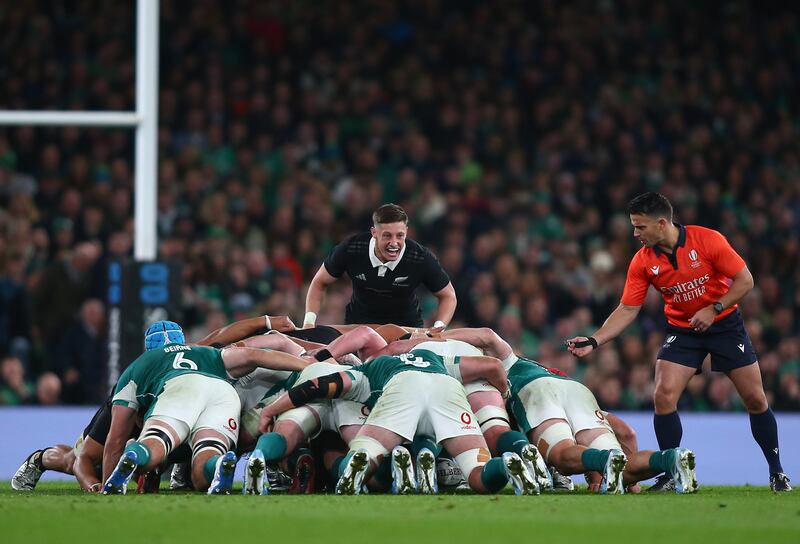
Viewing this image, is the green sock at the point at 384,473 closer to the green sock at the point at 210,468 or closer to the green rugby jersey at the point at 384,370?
the green rugby jersey at the point at 384,370

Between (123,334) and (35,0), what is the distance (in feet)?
23.1

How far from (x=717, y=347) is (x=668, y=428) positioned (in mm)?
571

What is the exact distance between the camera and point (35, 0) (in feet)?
51.0

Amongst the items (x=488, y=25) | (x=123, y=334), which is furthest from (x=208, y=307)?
(x=488, y=25)

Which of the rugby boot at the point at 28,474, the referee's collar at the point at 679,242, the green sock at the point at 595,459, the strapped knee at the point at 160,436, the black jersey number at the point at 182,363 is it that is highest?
the referee's collar at the point at 679,242

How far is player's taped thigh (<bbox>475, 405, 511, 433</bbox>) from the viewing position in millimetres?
7355

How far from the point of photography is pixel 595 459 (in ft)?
22.7

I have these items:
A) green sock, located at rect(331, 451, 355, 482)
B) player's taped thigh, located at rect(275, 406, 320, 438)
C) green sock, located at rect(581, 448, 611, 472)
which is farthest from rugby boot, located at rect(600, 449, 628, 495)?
player's taped thigh, located at rect(275, 406, 320, 438)

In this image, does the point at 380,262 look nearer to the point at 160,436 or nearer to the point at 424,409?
the point at 424,409

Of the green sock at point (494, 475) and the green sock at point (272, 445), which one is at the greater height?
the green sock at point (272, 445)

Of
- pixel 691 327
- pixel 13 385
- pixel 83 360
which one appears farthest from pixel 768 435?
pixel 13 385

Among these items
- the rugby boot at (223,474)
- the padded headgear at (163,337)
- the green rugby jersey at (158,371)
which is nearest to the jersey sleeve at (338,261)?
the padded headgear at (163,337)

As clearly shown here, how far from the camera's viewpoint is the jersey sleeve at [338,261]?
9248 mm

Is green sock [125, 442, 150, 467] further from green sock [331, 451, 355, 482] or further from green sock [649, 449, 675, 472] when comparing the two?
green sock [649, 449, 675, 472]
